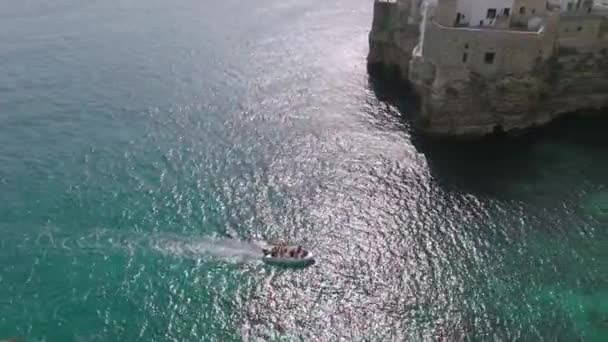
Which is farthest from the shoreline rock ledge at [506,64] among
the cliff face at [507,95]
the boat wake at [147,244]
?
the boat wake at [147,244]

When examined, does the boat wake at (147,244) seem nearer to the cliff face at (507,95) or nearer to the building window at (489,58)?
the cliff face at (507,95)

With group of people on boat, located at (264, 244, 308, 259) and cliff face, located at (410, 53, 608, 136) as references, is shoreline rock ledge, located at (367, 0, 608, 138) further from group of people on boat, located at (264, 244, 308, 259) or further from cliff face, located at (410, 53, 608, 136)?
group of people on boat, located at (264, 244, 308, 259)

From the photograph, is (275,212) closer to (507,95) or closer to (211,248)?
(211,248)

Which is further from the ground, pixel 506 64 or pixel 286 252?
pixel 506 64

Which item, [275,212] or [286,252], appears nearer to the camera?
[286,252]

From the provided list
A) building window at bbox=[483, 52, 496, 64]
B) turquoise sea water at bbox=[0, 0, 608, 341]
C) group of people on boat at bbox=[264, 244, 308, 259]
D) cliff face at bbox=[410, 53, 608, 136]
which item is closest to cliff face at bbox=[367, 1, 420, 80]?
turquoise sea water at bbox=[0, 0, 608, 341]

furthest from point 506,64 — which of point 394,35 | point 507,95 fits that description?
point 394,35

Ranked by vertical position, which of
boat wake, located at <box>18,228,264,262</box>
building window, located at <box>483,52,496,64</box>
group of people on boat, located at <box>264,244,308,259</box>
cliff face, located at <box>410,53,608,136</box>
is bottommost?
boat wake, located at <box>18,228,264,262</box>
